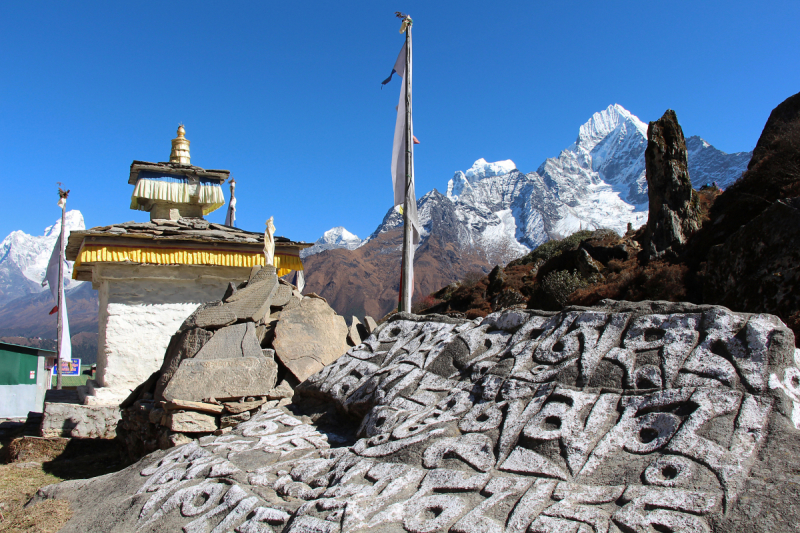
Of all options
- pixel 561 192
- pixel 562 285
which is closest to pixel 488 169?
pixel 561 192

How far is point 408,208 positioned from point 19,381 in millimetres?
13195

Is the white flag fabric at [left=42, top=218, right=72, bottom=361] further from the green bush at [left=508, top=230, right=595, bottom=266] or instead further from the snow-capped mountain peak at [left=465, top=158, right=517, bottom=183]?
the snow-capped mountain peak at [left=465, top=158, right=517, bottom=183]

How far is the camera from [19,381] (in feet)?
50.2

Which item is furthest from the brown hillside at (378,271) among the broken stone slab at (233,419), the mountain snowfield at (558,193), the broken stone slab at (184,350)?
the broken stone slab at (233,419)

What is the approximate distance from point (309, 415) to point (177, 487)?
5.86ft

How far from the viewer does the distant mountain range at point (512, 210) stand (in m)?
85.4

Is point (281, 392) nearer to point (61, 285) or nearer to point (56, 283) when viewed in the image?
point (61, 285)

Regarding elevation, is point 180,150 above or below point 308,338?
above

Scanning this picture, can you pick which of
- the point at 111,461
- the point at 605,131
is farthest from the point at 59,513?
the point at 605,131

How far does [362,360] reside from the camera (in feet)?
21.2

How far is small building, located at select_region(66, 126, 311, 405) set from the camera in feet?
30.8

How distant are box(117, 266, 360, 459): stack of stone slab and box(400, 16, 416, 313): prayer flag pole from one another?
114 centimetres

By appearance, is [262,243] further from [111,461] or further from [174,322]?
[111,461]

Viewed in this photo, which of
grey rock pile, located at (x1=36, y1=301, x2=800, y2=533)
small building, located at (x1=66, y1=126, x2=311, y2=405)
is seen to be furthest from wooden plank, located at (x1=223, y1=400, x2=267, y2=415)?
small building, located at (x1=66, y1=126, x2=311, y2=405)
